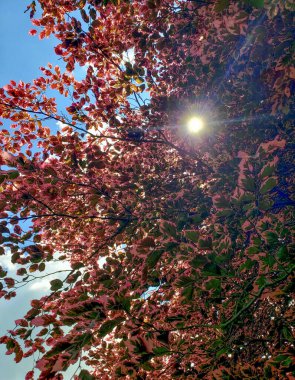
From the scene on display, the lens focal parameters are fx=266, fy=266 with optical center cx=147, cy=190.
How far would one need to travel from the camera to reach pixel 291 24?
2.41m

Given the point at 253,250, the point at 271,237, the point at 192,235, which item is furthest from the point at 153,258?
the point at 271,237

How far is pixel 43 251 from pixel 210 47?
11.1 feet

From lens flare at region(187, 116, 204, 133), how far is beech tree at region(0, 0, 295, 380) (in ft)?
0.08

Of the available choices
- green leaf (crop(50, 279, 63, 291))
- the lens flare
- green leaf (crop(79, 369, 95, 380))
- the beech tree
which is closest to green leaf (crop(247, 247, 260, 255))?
the beech tree

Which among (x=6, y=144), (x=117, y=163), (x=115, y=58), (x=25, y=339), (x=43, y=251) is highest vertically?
(x=115, y=58)

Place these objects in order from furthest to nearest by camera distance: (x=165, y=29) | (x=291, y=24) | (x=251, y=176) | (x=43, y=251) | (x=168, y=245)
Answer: (x=165, y=29) → (x=43, y=251) → (x=291, y=24) → (x=168, y=245) → (x=251, y=176)

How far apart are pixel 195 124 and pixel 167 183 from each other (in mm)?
1196

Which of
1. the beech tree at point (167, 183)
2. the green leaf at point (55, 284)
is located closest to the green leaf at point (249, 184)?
the beech tree at point (167, 183)

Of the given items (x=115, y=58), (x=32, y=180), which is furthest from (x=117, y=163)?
(x=115, y=58)

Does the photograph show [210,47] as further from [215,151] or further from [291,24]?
[215,151]

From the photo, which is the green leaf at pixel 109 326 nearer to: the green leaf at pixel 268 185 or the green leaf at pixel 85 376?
the green leaf at pixel 85 376

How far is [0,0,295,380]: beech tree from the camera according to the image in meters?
1.72

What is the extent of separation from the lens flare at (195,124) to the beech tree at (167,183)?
0.03 m

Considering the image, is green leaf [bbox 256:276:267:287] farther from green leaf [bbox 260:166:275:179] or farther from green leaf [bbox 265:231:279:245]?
green leaf [bbox 260:166:275:179]
